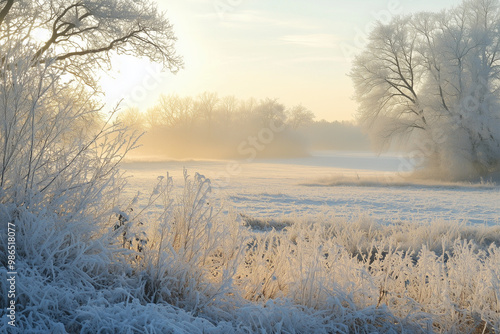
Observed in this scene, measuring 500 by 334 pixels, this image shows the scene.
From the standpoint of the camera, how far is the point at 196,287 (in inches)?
140

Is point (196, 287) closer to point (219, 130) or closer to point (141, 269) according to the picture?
point (141, 269)

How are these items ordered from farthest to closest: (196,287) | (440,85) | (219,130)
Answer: (219,130) → (440,85) → (196,287)

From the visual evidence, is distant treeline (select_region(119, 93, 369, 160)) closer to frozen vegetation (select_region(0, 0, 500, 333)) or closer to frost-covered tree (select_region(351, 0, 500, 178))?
frost-covered tree (select_region(351, 0, 500, 178))

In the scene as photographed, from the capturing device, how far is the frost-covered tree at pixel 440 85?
20844 millimetres

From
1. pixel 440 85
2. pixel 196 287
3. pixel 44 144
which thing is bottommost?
pixel 196 287

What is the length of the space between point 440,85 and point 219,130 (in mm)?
34103

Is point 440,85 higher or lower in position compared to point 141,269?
higher

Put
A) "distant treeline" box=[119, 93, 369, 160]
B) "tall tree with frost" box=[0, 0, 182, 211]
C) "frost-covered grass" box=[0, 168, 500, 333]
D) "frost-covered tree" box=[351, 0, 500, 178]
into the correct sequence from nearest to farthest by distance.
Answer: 1. "frost-covered grass" box=[0, 168, 500, 333]
2. "tall tree with frost" box=[0, 0, 182, 211]
3. "frost-covered tree" box=[351, 0, 500, 178]
4. "distant treeline" box=[119, 93, 369, 160]

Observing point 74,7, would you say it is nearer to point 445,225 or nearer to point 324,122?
point 445,225

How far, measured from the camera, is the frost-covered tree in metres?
20.8

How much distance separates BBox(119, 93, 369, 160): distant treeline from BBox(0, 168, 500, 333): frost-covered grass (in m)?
45.9

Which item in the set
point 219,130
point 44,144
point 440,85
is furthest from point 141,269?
point 219,130

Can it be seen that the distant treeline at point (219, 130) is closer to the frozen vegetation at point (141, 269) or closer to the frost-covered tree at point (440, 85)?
the frost-covered tree at point (440, 85)

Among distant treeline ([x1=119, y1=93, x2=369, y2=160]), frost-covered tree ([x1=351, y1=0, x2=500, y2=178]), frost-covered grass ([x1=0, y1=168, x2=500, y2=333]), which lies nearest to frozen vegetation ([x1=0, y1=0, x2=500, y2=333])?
frost-covered grass ([x1=0, y1=168, x2=500, y2=333])
